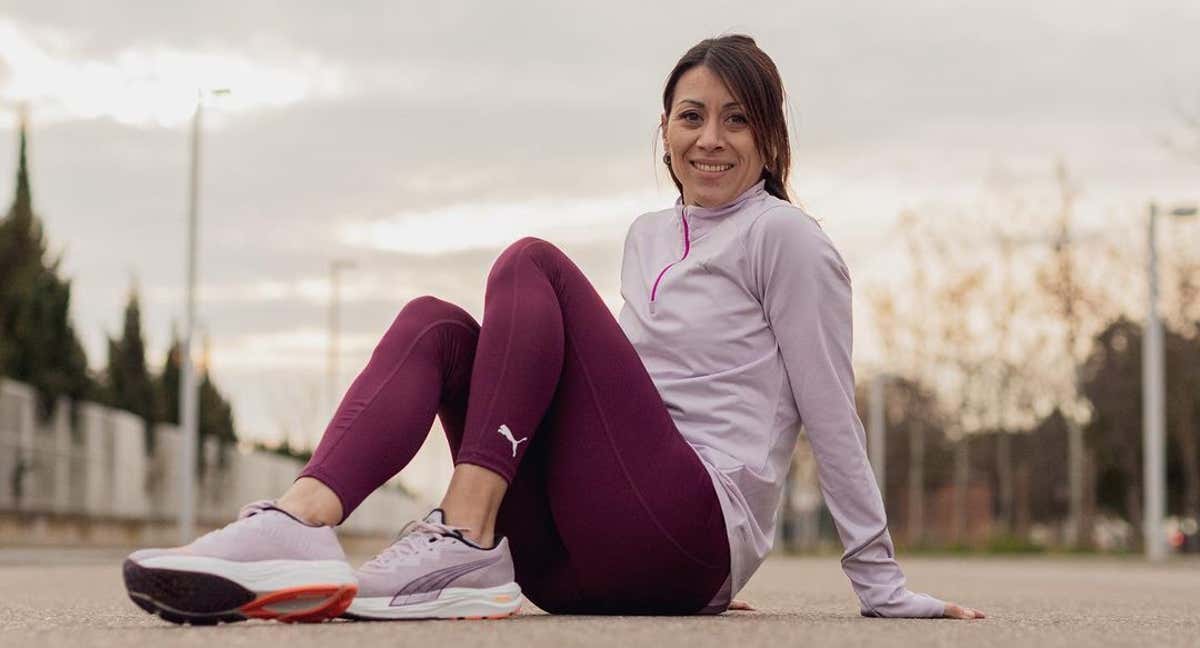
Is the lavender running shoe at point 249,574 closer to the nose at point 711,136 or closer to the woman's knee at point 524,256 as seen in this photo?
the woman's knee at point 524,256

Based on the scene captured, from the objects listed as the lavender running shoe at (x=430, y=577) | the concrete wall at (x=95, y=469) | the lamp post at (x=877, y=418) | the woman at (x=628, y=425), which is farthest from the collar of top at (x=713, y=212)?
the lamp post at (x=877, y=418)

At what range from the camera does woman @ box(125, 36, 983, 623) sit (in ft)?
11.8

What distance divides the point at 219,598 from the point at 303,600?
16 centimetres

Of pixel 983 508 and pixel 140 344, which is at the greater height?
pixel 140 344

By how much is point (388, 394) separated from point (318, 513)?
32 centimetres

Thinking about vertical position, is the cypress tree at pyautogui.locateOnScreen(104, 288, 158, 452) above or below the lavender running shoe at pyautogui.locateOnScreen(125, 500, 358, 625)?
above

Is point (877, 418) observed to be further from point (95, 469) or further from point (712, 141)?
point (712, 141)

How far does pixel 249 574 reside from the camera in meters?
3.35

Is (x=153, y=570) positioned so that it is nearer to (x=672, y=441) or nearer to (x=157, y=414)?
(x=672, y=441)

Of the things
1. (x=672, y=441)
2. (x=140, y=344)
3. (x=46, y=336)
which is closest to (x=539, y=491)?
(x=672, y=441)

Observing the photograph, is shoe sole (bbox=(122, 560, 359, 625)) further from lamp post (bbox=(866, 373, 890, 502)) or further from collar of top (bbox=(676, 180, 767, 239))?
lamp post (bbox=(866, 373, 890, 502))

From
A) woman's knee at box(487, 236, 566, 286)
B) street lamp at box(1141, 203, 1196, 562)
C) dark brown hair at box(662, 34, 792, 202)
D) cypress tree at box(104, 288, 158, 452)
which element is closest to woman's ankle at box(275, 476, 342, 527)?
woman's knee at box(487, 236, 566, 286)

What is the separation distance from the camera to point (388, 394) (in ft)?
12.1

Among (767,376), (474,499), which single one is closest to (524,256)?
(474,499)
